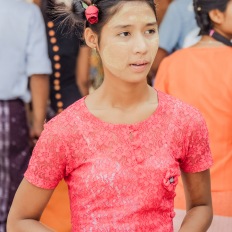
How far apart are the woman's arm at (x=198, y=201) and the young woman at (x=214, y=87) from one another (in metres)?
0.82

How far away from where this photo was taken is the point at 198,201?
243 cm

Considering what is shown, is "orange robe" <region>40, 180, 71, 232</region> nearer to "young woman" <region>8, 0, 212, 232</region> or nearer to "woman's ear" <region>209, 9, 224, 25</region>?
"woman's ear" <region>209, 9, 224, 25</region>

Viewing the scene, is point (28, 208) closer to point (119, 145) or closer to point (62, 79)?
point (119, 145)

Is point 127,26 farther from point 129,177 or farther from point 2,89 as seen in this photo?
point 2,89

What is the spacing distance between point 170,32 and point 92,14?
211cm

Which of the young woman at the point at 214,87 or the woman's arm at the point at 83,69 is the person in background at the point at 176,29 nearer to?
the woman's arm at the point at 83,69

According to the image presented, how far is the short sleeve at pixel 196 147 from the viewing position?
2.30 meters

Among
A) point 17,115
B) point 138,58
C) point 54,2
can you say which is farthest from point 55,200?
point 138,58

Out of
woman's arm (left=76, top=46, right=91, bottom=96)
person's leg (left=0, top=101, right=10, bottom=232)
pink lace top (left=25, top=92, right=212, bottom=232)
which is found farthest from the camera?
woman's arm (left=76, top=46, right=91, bottom=96)

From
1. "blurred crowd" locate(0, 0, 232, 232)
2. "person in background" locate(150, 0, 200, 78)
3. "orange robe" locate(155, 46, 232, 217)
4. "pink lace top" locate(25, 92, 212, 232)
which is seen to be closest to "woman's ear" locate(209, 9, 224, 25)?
"blurred crowd" locate(0, 0, 232, 232)

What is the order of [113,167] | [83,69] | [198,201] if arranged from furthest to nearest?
[83,69], [198,201], [113,167]

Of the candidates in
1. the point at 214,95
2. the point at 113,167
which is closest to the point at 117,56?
the point at 113,167

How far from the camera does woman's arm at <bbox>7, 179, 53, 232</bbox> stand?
2275 millimetres

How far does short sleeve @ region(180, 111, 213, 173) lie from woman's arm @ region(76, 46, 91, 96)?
2252 mm
